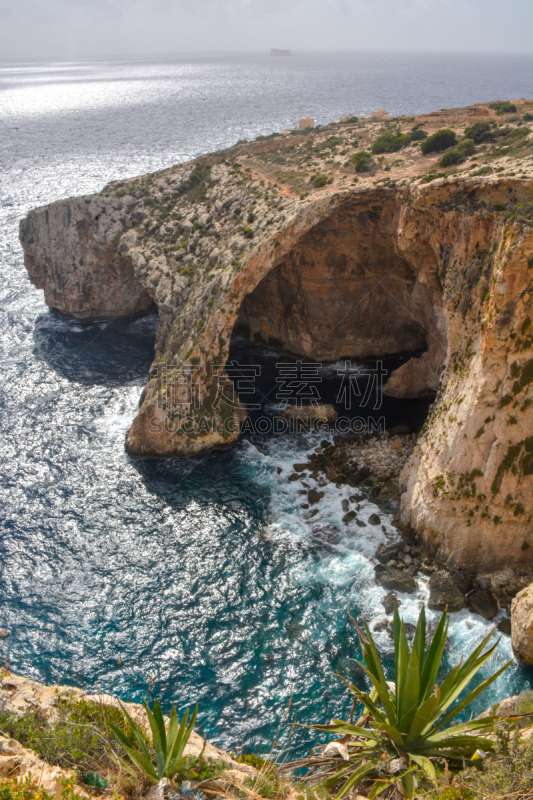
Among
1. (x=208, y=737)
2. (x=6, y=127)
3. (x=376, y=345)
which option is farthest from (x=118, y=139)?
(x=208, y=737)

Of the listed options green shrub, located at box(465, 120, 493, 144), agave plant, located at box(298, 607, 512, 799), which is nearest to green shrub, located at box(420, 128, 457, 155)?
green shrub, located at box(465, 120, 493, 144)

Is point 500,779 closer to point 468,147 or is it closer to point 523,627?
point 523,627

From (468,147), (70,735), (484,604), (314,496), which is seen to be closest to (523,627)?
(484,604)

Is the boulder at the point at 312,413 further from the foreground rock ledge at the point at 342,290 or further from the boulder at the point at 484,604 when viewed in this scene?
the boulder at the point at 484,604

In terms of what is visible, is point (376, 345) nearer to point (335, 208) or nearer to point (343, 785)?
point (335, 208)

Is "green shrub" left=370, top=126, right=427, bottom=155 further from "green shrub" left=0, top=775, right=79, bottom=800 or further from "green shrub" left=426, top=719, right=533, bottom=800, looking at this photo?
"green shrub" left=0, top=775, right=79, bottom=800
